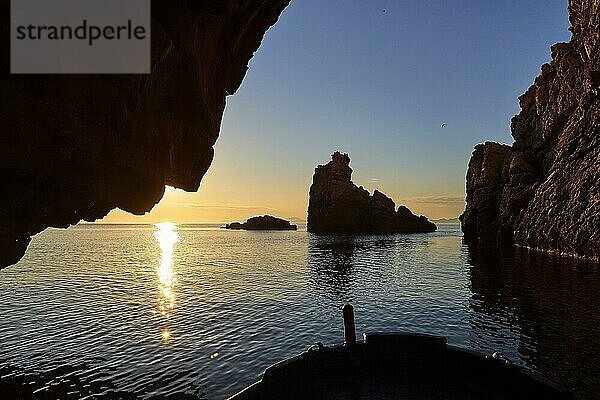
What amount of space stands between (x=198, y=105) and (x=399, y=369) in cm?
1935

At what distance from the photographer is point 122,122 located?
19.8m

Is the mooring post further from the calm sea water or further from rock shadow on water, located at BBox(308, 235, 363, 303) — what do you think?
rock shadow on water, located at BBox(308, 235, 363, 303)

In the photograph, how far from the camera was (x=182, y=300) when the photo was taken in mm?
39500

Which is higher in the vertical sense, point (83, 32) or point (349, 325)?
point (83, 32)

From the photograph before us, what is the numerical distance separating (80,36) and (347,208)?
6429 inches

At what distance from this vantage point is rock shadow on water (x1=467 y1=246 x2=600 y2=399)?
19.8 meters

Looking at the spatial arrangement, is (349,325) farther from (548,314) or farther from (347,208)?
(347,208)

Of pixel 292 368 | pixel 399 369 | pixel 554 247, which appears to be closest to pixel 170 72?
pixel 292 368

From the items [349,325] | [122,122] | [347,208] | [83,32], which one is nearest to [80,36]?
[83,32]

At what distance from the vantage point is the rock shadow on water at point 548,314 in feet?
65.1

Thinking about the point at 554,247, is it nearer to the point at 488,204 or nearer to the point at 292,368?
the point at 488,204

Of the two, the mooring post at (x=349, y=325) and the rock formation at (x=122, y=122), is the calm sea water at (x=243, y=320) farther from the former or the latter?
the rock formation at (x=122, y=122)

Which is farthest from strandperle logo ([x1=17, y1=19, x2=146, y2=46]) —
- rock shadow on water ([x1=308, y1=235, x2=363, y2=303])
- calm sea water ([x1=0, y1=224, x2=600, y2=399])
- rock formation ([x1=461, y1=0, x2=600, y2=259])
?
rock formation ([x1=461, y1=0, x2=600, y2=259])

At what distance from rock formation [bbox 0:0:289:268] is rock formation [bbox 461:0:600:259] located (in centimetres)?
5813
